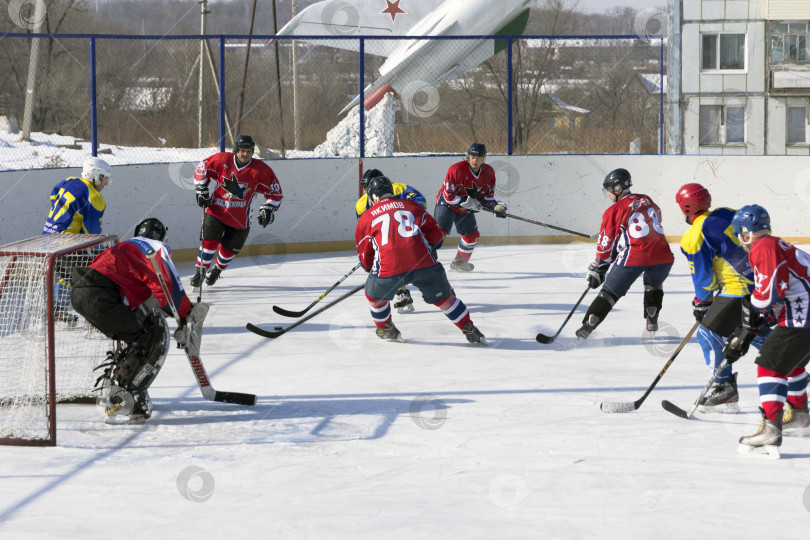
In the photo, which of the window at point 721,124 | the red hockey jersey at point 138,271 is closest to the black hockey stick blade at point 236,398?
the red hockey jersey at point 138,271

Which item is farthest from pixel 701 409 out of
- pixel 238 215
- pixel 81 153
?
pixel 81 153

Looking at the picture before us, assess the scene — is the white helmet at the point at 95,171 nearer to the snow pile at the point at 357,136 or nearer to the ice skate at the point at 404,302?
the ice skate at the point at 404,302

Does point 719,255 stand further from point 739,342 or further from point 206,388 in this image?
point 206,388

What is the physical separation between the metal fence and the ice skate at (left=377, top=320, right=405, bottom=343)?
7.51m

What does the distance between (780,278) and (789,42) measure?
2242 centimetres

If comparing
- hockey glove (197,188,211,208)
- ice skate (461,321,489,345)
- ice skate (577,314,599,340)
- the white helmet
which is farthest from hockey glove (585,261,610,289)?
hockey glove (197,188,211,208)

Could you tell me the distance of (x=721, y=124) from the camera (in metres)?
24.0

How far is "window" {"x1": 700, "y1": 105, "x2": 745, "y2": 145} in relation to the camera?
23953 millimetres

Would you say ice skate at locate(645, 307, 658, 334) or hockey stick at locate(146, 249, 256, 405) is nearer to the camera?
hockey stick at locate(146, 249, 256, 405)

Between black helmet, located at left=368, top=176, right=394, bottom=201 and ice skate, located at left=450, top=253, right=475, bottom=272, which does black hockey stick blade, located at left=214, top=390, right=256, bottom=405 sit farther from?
ice skate, located at left=450, top=253, right=475, bottom=272

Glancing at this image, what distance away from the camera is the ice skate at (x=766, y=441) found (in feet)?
11.9

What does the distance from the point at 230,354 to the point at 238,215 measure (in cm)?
207

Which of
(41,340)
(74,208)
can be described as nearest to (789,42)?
(74,208)

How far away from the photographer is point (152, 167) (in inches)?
339
